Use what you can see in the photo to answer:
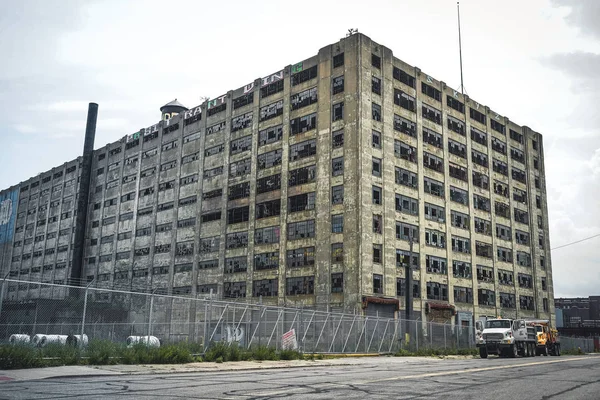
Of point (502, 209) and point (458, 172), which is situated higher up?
point (458, 172)

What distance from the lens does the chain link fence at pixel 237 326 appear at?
89.7ft

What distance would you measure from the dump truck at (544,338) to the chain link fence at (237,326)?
285 inches

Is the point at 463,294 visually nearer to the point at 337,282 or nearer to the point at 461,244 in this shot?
the point at 461,244

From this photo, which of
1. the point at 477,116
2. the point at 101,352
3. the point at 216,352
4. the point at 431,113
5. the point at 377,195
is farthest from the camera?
the point at 477,116

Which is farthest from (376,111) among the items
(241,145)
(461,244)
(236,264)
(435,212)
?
(236,264)

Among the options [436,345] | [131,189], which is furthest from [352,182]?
[131,189]

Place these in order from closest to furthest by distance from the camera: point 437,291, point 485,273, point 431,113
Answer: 1. point 437,291
2. point 431,113
3. point 485,273

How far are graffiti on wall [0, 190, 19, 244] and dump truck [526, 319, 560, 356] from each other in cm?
9054

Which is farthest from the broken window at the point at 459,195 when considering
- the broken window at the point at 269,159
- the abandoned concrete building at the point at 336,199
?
the broken window at the point at 269,159

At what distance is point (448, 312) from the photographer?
5719cm

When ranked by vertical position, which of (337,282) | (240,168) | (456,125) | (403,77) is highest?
(403,77)

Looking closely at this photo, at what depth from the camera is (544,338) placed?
3919 centimetres

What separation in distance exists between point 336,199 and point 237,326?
2334 cm

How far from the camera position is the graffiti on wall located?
329 feet
